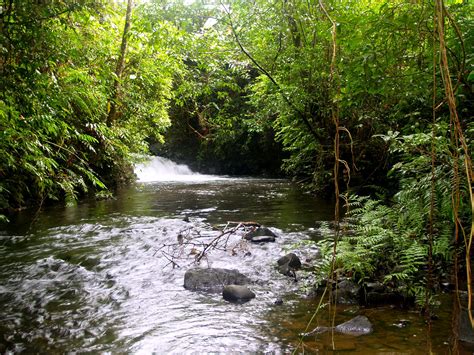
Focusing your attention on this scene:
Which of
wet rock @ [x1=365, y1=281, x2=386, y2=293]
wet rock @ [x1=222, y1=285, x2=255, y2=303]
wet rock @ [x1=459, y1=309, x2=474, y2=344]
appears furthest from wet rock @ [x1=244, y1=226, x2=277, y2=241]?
wet rock @ [x1=459, y1=309, x2=474, y2=344]

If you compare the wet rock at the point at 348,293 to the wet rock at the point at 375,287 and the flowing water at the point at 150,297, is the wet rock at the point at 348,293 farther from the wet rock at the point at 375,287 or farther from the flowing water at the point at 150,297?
the flowing water at the point at 150,297

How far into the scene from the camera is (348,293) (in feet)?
13.3

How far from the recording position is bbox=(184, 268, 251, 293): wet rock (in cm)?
456

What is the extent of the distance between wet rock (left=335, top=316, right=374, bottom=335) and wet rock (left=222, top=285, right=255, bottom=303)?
45.5 inches

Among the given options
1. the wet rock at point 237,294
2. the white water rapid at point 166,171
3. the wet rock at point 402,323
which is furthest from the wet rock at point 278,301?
the white water rapid at point 166,171

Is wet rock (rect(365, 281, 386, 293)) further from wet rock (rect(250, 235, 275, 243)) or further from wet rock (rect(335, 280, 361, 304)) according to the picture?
wet rock (rect(250, 235, 275, 243))

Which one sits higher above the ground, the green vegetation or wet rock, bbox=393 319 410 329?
the green vegetation

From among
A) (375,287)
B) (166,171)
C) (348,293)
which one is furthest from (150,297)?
(166,171)

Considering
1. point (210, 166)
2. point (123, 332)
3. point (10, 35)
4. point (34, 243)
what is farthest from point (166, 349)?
point (210, 166)

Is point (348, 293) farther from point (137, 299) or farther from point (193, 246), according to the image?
point (193, 246)

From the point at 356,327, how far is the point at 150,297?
2.36 metres

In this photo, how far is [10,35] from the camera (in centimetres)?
360

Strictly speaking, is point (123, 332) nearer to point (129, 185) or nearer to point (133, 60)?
point (133, 60)

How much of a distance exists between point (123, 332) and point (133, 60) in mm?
10709
